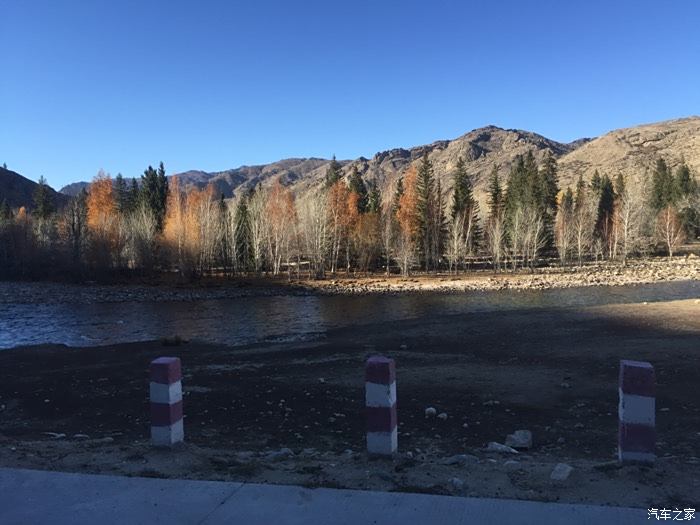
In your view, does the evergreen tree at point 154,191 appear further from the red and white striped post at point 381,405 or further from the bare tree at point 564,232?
the red and white striped post at point 381,405

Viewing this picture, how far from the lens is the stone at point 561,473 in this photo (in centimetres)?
501

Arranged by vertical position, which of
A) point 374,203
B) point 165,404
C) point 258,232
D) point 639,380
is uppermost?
point 374,203

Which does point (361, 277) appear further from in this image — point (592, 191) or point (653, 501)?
point (653, 501)

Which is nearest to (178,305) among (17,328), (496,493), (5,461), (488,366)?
(17,328)

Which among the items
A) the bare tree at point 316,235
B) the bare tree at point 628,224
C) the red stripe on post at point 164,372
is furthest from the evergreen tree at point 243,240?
the red stripe on post at point 164,372

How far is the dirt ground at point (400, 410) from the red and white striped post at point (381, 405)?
216 millimetres

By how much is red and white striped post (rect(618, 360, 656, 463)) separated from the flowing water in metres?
19.1

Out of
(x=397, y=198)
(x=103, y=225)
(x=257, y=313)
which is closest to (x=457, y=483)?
(x=257, y=313)

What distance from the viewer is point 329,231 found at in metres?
63.0

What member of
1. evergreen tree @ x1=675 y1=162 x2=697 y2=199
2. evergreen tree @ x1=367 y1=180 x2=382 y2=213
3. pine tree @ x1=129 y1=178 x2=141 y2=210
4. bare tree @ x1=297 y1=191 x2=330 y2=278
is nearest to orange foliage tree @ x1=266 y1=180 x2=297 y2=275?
bare tree @ x1=297 y1=191 x2=330 y2=278

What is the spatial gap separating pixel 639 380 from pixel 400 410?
570cm

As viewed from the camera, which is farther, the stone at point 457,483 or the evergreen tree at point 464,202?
the evergreen tree at point 464,202

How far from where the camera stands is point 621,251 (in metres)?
76.3

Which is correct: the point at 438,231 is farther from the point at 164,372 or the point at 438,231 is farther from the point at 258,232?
the point at 164,372
